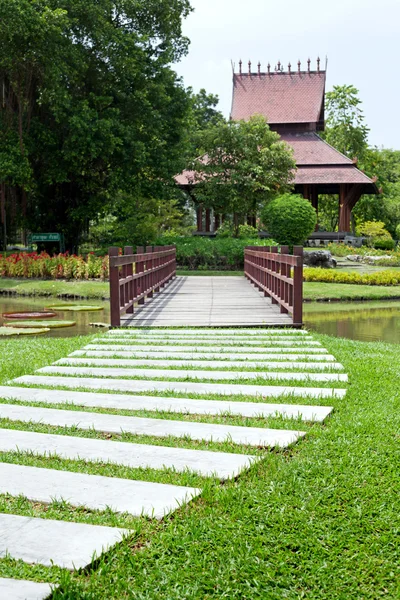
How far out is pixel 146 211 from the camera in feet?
105

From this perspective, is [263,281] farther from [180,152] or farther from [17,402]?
[180,152]

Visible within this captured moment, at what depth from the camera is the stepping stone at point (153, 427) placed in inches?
138

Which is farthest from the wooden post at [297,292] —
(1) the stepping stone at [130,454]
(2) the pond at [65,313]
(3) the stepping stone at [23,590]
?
(3) the stepping stone at [23,590]

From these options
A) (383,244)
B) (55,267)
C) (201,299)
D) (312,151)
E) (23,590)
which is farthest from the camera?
(383,244)

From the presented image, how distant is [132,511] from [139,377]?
8.48ft

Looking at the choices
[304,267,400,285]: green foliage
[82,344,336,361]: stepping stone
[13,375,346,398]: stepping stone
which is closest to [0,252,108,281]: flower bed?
A: [304,267,400,285]: green foliage

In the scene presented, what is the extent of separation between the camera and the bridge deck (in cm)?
902

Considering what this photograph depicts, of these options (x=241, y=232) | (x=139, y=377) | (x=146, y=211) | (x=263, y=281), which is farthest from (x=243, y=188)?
(x=139, y=377)

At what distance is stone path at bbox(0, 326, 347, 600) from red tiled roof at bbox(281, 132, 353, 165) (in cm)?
2769

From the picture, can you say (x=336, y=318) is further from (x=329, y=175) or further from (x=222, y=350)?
(x=329, y=175)

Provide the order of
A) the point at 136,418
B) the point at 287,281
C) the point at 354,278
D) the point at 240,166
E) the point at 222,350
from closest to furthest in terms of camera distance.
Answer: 1. the point at 136,418
2. the point at 222,350
3. the point at 287,281
4. the point at 354,278
5. the point at 240,166

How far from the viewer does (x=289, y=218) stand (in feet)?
83.8

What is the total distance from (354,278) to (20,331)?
14.2m

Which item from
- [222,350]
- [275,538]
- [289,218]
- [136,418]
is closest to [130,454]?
[136,418]
